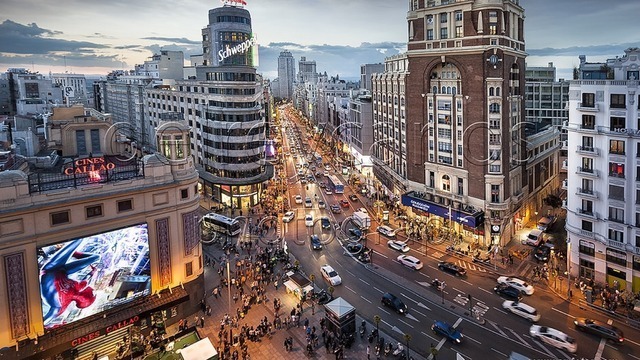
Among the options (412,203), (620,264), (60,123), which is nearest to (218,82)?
(60,123)

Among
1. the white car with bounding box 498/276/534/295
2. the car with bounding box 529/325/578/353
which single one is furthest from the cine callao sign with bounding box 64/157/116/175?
the white car with bounding box 498/276/534/295

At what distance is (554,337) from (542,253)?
22.7 m

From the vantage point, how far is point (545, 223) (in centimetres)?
6850

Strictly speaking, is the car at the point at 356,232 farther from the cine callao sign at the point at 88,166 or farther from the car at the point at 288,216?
the cine callao sign at the point at 88,166

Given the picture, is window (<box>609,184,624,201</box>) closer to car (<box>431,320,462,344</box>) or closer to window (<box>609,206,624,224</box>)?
window (<box>609,206,624,224</box>)

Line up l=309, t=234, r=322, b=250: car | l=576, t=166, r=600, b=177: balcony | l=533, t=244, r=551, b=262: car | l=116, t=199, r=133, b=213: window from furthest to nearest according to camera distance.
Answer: l=309, t=234, r=322, b=250: car → l=533, t=244, r=551, b=262: car → l=576, t=166, r=600, b=177: balcony → l=116, t=199, r=133, b=213: window

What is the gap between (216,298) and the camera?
162ft

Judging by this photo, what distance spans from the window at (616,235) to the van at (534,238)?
1439 cm

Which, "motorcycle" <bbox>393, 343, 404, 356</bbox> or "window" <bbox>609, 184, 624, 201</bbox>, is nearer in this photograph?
"motorcycle" <bbox>393, 343, 404, 356</bbox>

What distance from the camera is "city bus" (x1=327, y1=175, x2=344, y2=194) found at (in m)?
99.4

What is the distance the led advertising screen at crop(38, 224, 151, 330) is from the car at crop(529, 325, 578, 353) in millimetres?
37617

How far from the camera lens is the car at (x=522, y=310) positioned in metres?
42.7

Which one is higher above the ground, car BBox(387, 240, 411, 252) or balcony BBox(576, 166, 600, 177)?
balcony BBox(576, 166, 600, 177)

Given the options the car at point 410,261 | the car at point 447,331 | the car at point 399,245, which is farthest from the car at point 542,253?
the car at point 447,331
